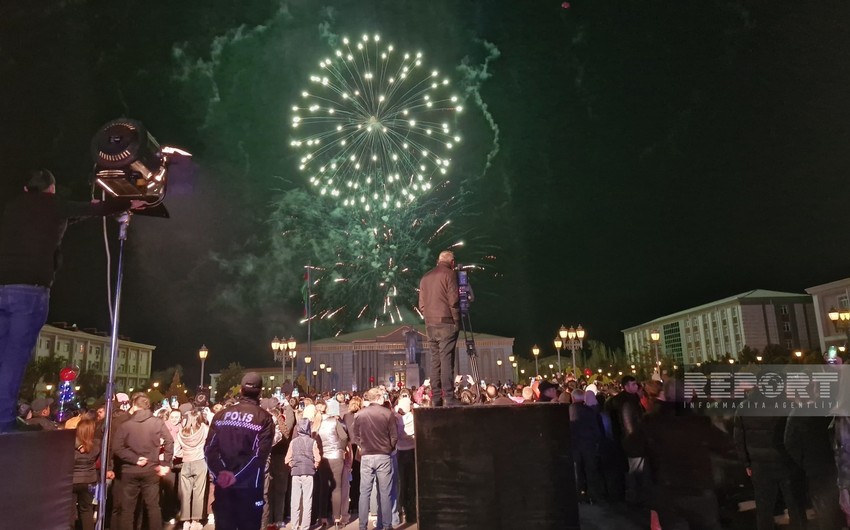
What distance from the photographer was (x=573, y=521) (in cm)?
425

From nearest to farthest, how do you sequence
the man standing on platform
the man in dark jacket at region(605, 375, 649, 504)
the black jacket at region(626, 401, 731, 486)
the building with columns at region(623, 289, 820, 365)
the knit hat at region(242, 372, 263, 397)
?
the black jacket at region(626, 401, 731, 486)
the knit hat at region(242, 372, 263, 397)
the man standing on platform
the man in dark jacket at region(605, 375, 649, 504)
the building with columns at region(623, 289, 820, 365)

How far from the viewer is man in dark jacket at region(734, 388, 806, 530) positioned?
23.4ft

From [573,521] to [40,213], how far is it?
508 cm

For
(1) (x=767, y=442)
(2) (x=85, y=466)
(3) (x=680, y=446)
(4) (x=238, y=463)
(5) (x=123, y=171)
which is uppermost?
(5) (x=123, y=171)

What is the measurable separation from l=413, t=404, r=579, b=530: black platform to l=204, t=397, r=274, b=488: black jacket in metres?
2.59

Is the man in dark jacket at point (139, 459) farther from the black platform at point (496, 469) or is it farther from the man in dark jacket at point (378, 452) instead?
the black platform at point (496, 469)

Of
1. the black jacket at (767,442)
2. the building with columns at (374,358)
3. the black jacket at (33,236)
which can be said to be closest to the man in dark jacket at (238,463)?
the black jacket at (33,236)

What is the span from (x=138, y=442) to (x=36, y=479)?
191 inches

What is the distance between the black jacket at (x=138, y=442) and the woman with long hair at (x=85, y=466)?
0.39 m

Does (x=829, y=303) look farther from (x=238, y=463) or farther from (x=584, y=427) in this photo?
(x=238, y=463)

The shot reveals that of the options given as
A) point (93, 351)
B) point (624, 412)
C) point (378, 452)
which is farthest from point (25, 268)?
point (93, 351)

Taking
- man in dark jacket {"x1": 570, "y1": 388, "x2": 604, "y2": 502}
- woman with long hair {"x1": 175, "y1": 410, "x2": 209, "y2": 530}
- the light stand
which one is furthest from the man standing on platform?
woman with long hair {"x1": 175, "y1": 410, "x2": 209, "y2": 530}

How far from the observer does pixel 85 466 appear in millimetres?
8281

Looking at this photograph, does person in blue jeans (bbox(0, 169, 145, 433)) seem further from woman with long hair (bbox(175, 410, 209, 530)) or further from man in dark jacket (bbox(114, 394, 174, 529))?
woman with long hair (bbox(175, 410, 209, 530))
